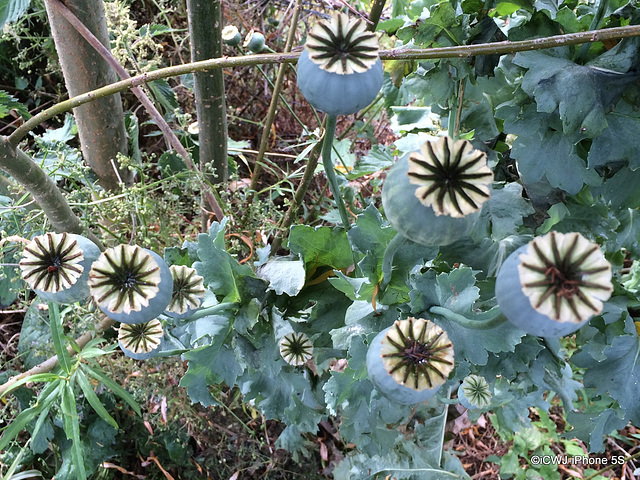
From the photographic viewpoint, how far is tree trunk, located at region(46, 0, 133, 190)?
917 mm

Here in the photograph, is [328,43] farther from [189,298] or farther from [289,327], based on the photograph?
[289,327]

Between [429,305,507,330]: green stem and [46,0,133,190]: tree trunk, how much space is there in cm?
79

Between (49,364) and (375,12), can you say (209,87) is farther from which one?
(49,364)

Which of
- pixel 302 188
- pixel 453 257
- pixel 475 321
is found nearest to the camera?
pixel 475 321

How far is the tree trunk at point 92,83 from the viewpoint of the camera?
3.01 feet

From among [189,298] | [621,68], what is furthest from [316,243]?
[621,68]

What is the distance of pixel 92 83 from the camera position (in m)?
1.00

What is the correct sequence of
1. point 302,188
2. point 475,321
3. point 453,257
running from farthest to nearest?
point 302,188, point 453,257, point 475,321

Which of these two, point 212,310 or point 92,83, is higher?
point 92,83

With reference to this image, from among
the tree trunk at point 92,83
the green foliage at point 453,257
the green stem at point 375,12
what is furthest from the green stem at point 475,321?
the tree trunk at point 92,83

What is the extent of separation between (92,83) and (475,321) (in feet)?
2.98

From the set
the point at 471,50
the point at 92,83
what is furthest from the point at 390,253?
the point at 92,83

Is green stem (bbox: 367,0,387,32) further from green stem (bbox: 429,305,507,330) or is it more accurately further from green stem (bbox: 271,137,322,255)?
green stem (bbox: 429,305,507,330)

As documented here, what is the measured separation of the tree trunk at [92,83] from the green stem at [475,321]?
79 cm
